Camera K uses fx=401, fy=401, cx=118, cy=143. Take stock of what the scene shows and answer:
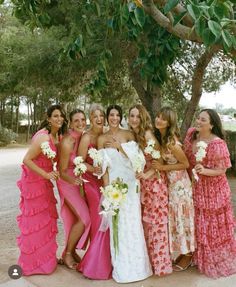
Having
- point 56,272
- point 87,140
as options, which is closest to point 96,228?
point 56,272

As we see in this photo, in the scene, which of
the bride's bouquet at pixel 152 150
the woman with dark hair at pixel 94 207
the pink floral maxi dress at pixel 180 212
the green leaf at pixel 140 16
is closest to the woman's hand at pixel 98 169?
the woman with dark hair at pixel 94 207

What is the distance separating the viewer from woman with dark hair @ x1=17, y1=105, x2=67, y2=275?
416cm

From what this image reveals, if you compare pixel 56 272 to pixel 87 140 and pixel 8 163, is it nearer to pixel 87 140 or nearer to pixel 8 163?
pixel 87 140

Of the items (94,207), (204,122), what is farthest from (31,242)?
(204,122)

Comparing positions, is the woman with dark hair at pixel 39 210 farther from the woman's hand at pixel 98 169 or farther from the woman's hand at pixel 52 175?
the woman's hand at pixel 98 169

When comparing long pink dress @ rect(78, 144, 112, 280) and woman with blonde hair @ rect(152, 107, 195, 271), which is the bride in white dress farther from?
woman with blonde hair @ rect(152, 107, 195, 271)

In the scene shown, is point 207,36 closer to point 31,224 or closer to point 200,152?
point 200,152

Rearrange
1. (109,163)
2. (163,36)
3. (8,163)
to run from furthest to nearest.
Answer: (8,163), (163,36), (109,163)

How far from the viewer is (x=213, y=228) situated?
13.5 ft

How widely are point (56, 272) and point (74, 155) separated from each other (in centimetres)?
126

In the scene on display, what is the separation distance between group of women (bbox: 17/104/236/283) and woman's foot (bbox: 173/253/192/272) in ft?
0.07

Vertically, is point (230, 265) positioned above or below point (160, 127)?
below

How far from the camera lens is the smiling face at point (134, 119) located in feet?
13.3

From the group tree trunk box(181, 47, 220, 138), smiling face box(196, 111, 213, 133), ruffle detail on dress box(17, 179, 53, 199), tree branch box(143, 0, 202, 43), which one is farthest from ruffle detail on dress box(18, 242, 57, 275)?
tree trunk box(181, 47, 220, 138)
